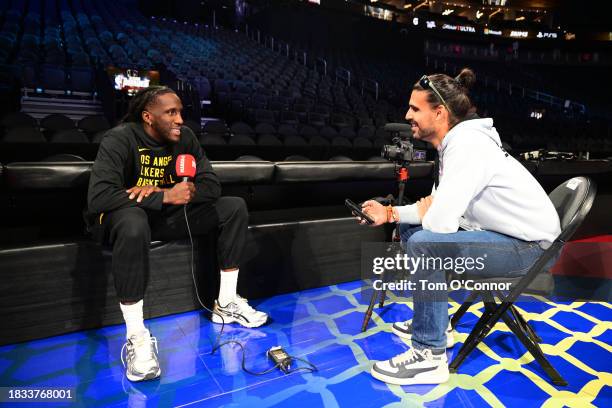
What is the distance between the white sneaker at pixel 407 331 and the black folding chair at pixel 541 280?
151 mm

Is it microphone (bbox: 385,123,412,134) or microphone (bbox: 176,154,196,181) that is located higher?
microphone (bbox: 385,123,412,134)

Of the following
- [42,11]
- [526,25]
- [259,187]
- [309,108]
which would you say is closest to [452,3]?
[526,25]

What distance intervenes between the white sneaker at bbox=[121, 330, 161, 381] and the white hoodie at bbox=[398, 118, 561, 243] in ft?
4.14

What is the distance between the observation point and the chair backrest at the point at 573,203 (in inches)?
60.1

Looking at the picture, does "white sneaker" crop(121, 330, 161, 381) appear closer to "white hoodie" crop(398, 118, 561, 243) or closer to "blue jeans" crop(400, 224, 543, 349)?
"blue jeans" crop(400, 224, 543, 349)

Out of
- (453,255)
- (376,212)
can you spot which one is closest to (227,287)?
(376,212)

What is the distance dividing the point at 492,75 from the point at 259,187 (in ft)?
68.0

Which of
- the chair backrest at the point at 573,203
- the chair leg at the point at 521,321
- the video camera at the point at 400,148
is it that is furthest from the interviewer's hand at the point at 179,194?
the chair backrest at the point at 573,203

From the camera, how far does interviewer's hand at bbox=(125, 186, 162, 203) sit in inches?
75.4

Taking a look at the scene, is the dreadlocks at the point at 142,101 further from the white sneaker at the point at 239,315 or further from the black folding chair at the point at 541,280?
the black folding chair at the point at 541,280

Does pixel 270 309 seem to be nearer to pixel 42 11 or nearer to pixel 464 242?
pixel 464 242

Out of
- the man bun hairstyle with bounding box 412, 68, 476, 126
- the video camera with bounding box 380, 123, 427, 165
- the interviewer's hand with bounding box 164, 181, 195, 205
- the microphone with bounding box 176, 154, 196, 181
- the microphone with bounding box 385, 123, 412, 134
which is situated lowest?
the interviewer's hand with bounding box 164, 181, 195, 205

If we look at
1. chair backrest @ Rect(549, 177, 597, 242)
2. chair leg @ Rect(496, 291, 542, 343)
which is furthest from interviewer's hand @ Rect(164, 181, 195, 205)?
chair backrest @ Rect(549, 177, 597, 242)

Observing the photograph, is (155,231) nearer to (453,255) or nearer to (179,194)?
(179,194)
